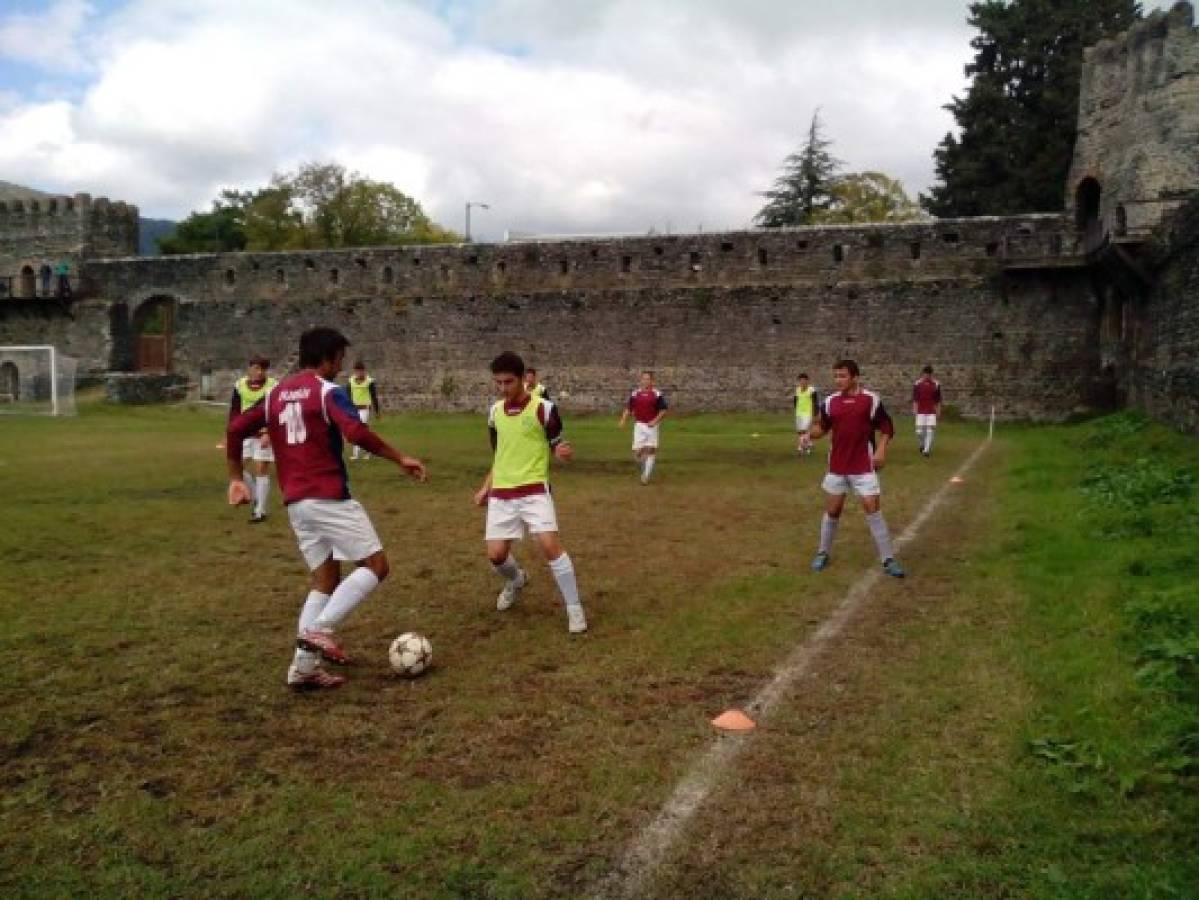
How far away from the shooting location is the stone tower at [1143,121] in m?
21.3

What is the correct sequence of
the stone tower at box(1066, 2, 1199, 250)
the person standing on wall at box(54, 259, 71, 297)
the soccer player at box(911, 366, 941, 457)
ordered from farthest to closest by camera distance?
the person standing on wall at box(54, 259, 71, 297), the stone tower at box(1066, 2, 1199, 250), the soccer player at box(911, 366, 941, 457)

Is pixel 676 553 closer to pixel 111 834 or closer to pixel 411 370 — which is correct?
pixel 111 834

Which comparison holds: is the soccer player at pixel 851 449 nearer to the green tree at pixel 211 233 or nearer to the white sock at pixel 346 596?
the white sock at pixel 346 596

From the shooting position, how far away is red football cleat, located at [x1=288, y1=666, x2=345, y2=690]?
5.16 metres

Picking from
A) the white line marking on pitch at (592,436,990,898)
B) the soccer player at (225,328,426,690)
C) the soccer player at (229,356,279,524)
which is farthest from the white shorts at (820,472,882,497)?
the soccer player at (229,356,279,524)

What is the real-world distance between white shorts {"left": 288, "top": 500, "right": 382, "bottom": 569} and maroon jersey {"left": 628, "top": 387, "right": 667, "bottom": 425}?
9.83 m

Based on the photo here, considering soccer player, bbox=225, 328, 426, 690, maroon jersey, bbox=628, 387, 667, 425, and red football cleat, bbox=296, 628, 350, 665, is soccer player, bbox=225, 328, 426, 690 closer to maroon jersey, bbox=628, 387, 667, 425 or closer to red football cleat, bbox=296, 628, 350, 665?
red football cleat, bbox=296, 628, 350, 665

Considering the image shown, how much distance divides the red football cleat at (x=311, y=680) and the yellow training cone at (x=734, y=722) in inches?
82.6

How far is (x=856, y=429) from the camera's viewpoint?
8328 millimetres

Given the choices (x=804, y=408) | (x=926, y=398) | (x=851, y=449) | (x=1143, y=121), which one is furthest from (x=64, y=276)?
(x=851, y=449)

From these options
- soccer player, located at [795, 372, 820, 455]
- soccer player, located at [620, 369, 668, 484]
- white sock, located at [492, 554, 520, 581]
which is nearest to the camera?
white sock, located at [492, 554, 520, 581]

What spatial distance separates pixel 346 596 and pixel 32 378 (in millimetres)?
39701

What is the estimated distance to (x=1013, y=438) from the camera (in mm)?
22359

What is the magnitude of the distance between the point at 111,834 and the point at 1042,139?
41.2 meters
